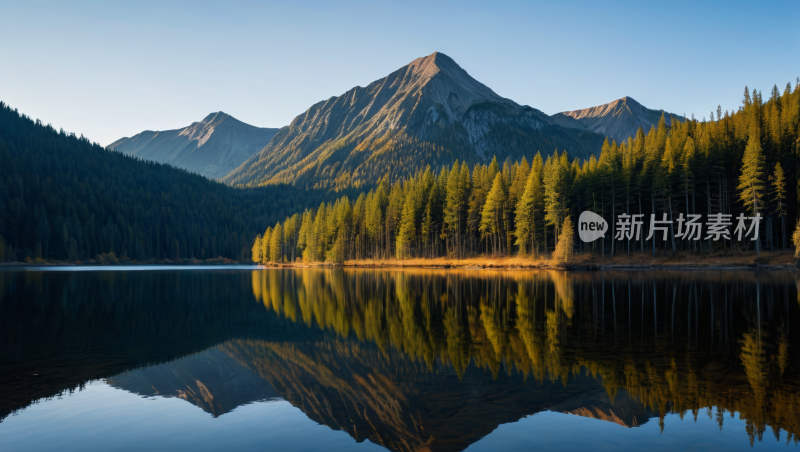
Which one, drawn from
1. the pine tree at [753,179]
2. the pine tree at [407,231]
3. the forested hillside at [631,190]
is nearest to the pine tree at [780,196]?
the forested hillside at [631,190]

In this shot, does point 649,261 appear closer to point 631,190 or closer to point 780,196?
point 631,190

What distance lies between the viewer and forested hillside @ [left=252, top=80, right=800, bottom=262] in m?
76.2

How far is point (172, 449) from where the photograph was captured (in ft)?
29.6

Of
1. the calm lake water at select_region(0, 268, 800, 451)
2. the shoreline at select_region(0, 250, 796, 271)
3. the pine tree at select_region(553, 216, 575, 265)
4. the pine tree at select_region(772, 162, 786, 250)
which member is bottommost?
the calm lake water at select_region(0, 268, 800, 451)

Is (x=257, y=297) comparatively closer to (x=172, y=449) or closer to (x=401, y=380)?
(x=401, y=380)

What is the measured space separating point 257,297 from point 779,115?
337 feet

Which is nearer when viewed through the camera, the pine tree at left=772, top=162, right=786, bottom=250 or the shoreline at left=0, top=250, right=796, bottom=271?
the shoreline at left=0, top=250, right=796, bottom=271

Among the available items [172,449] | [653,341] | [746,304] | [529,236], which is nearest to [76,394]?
[172,449]

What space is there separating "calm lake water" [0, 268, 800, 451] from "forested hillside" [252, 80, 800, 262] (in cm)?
5937

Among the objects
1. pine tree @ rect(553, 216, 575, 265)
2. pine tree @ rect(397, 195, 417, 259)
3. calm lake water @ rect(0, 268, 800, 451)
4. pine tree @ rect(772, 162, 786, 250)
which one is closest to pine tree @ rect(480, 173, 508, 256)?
pine tree @ rect(553, 216, 575, 265)

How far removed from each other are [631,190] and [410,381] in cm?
8288

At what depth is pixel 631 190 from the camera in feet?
274

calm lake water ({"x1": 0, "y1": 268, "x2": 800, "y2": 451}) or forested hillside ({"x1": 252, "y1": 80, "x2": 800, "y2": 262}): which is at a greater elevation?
forested hillside ({"x1": 252, "y1": 80, "x2": 800, "y2": 262})

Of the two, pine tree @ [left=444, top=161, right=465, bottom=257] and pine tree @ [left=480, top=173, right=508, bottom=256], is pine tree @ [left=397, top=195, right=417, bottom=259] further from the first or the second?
pine tree @ [left=480, top=173, right=508, bottom=256]
